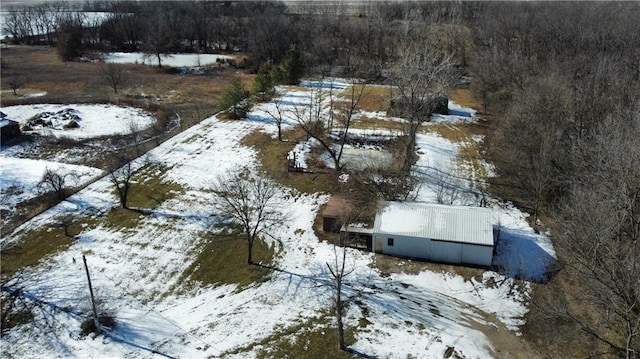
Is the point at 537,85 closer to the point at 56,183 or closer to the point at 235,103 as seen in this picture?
the point at 235,103

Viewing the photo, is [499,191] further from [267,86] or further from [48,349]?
[267,86]

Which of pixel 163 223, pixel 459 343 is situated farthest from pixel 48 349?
pixel 459 343

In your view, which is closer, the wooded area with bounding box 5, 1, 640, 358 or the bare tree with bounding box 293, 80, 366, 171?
the wooded area with bounding box 5, 1, 640, 358

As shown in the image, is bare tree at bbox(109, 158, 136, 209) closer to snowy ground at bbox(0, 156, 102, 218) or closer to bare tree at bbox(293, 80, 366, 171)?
snowy ground at bbox(0, 156, 102, 218)

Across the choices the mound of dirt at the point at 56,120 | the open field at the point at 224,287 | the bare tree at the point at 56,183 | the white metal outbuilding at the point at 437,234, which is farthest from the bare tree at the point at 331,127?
the mound of dirt at the point at 56,120

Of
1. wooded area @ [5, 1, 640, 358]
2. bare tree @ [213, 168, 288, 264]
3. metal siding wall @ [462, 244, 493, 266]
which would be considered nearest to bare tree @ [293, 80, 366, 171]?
wooded area @ [5, 1, 640, 358]

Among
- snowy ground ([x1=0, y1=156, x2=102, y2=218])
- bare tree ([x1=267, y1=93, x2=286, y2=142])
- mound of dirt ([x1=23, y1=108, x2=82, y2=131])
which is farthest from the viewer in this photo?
mound of dirt ([x1=23, y1=108, x2=82, y2=131])
